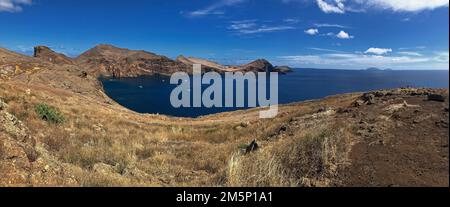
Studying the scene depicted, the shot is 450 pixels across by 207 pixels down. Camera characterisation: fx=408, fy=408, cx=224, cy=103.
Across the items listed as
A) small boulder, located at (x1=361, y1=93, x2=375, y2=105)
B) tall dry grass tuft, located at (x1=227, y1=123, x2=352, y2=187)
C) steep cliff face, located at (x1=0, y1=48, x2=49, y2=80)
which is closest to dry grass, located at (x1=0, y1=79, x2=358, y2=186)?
tall dry grass tuft, located at (x1=227, y1=123, x2=352, y2=187)

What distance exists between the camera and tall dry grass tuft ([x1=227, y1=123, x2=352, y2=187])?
8562mm

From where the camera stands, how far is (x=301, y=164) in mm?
9688

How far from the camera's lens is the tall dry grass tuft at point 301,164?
8562 millimetres

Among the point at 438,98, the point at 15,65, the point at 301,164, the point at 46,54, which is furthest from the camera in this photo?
the point at 46,54

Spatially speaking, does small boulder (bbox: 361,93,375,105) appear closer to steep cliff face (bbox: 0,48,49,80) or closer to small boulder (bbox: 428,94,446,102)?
small boulder (bbox: 428,94,446,102)

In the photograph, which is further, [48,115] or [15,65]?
[15,65]

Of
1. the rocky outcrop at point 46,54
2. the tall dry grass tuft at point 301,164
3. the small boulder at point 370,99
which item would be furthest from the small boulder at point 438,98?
the rocky outcrop at point 46,54

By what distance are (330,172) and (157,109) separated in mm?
96289

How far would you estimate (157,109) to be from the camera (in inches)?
4067

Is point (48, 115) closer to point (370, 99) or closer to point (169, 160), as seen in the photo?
point (169, 160)

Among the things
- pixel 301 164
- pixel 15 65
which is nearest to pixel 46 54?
pixel 15 65

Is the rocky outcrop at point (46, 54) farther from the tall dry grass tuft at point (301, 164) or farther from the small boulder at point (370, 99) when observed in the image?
the tall dry grass tuft at point (301, 164)

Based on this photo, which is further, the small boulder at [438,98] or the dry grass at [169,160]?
the small boulder at [438,98]
